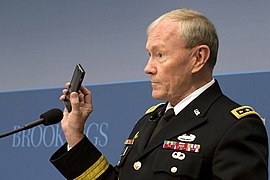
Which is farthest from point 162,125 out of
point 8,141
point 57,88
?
point 8,141

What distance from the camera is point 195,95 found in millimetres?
1346

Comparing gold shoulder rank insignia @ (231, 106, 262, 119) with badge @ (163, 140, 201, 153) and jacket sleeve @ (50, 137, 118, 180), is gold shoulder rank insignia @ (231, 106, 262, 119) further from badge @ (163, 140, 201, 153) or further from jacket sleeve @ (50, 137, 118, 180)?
jacket sleeve @ (50, 137, 118, 180)

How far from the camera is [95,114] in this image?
2.49 meters

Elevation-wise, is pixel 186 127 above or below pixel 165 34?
below

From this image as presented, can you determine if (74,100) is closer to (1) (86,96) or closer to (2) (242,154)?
(1) (86,96)

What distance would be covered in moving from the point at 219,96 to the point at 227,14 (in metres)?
0.90

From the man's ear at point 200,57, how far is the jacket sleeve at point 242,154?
0.19 metres

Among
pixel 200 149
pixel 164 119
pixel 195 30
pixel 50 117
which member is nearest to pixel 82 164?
pixel 50 117

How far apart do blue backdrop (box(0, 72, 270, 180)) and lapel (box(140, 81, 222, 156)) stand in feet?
2.28

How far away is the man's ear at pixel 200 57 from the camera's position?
1.32 metres

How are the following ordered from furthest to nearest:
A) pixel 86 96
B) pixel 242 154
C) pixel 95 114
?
pixel 95 114
pixel 86 96
pixel 242 154

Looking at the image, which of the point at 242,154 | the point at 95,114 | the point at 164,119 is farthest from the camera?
the point at 95,114

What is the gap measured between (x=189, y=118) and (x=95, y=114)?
1.22 meters

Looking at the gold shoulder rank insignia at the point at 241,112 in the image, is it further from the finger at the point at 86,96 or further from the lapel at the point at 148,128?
the finger at the point at 86,96
